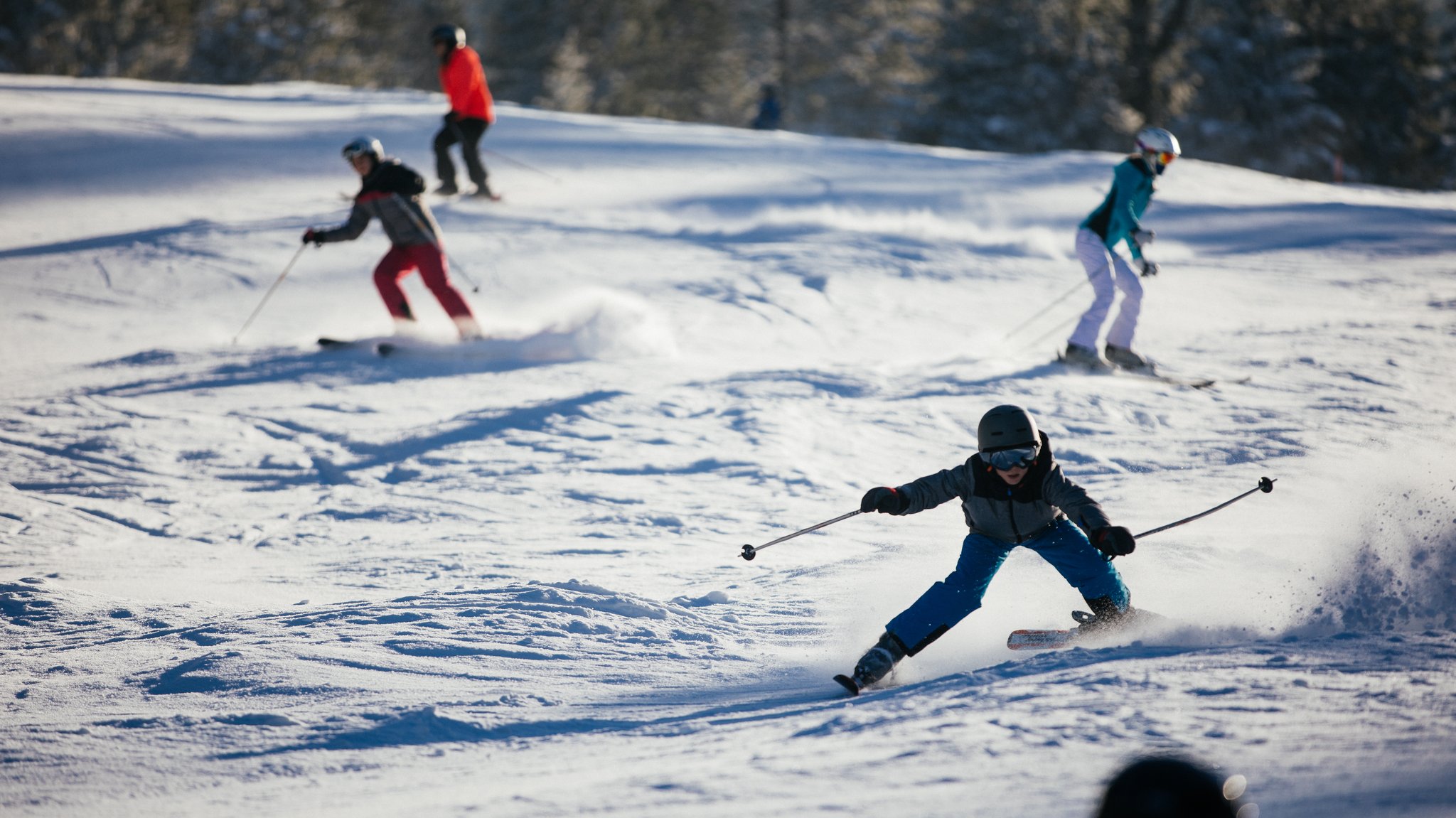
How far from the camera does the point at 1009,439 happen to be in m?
3.83

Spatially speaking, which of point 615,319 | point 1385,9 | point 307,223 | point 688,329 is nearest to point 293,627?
point 615,319

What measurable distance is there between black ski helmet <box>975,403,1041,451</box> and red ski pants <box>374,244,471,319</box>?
5495 millimetres

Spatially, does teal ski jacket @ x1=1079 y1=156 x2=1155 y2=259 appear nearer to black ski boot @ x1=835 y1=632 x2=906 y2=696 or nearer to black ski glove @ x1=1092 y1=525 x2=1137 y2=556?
black ski glove @ x1=1092 y1=525 x2=1137 y2=556

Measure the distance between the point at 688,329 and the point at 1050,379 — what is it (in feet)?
10.3

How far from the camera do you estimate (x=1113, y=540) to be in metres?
3.68

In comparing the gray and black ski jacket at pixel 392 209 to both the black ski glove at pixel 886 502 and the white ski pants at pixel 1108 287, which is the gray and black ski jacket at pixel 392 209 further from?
the black ski glove at pixel 886 502

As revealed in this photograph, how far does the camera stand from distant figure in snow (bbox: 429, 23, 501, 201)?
1163 centimetres

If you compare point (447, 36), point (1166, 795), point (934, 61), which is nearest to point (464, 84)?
point (447, 36)

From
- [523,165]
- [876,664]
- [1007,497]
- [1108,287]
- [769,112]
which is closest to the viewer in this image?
[876,664]

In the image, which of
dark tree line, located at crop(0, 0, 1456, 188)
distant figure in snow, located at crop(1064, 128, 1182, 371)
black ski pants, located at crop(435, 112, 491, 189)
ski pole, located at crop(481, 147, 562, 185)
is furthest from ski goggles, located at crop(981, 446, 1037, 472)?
dark tree line, located at crop(0, 0, 1456, 188)

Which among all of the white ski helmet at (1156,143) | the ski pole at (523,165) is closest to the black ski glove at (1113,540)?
the white ski helmet at (1156,143)

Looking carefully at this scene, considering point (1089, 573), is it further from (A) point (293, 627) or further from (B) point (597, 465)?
→ (B) point (597, 465)

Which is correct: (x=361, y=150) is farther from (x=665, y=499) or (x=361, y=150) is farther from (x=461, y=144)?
(x=461, y=144)

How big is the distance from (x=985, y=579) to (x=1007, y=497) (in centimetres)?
31
